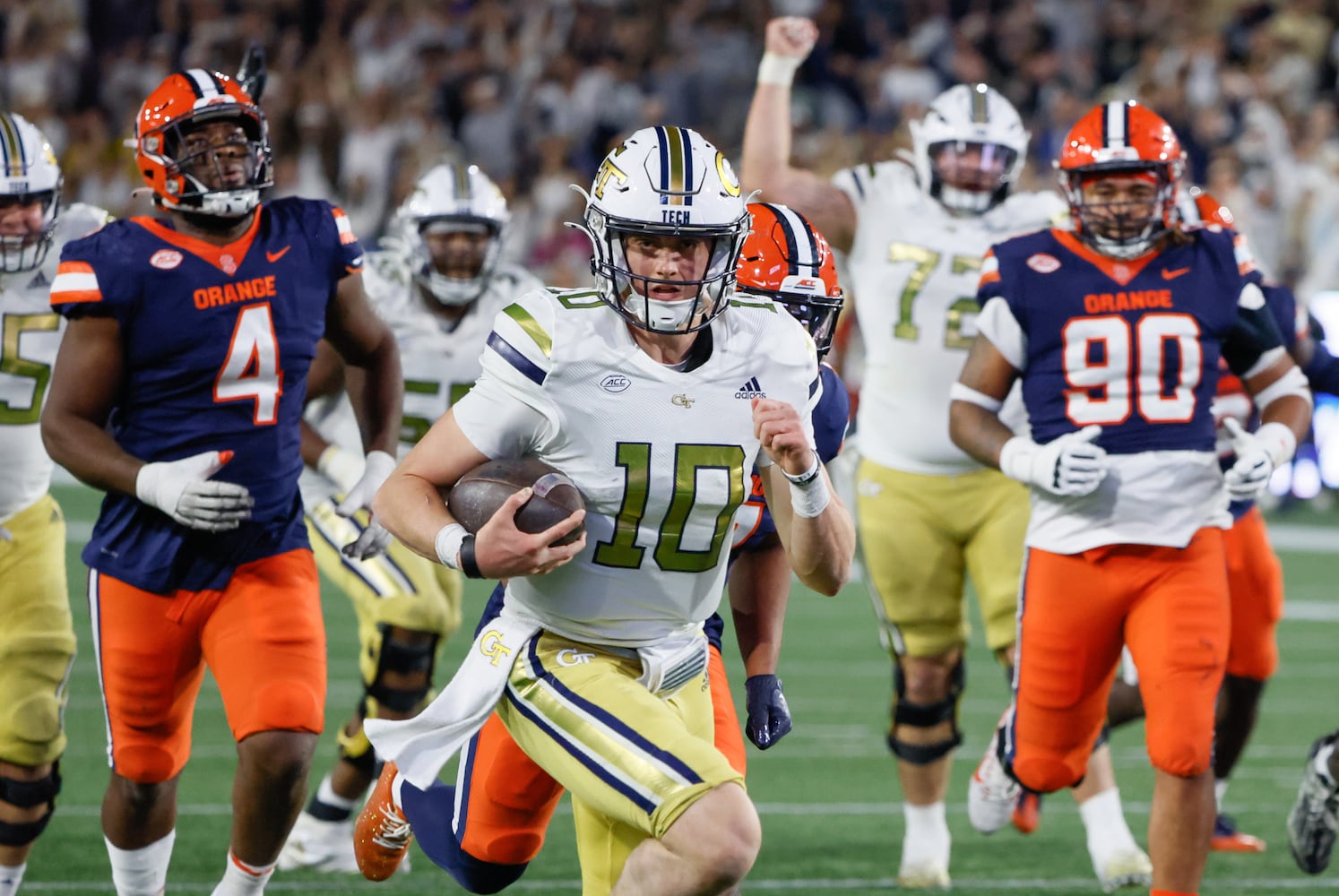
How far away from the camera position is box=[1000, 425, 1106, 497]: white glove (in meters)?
4.64

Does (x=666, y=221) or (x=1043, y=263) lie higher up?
(x=666, y=221)

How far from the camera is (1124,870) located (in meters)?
5.30

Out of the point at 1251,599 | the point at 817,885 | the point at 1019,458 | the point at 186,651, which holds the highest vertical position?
the point at 1019,458

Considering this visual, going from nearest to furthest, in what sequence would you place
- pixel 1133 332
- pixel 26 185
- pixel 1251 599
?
pixel 26 185 → pixel 1133 332 → pixel 1251 599

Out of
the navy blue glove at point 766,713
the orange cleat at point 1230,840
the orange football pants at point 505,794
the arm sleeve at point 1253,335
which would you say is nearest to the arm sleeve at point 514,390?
the orange football pants at point 505,794

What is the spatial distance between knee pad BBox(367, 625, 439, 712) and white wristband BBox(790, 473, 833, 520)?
7.98ft

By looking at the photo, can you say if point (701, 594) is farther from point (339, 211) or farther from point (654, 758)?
point (339, 211)

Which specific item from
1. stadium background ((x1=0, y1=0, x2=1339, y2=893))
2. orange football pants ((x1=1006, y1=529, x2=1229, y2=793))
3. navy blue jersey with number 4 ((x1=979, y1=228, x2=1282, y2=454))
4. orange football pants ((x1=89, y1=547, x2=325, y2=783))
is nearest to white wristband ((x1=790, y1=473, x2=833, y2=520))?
orange football pants ((x1=89, y1=547, x2=325, y2=783))

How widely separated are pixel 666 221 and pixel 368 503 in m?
1.59

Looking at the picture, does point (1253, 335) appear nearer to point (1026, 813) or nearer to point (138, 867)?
point (1026, 813)

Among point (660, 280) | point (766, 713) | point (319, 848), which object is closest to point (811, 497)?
point (660, 280)

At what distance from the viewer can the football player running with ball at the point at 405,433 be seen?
5.59 meters

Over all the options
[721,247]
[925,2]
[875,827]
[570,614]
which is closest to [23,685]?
[570,614]

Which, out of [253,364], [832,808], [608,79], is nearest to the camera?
[253,364]
